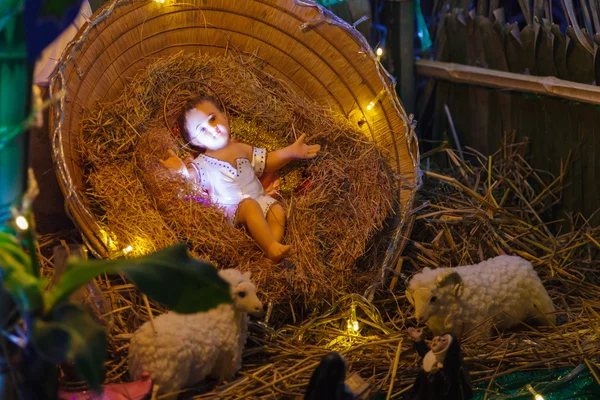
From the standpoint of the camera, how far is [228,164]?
3.04 m

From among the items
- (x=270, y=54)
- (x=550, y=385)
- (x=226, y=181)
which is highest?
(x=270, y=54)

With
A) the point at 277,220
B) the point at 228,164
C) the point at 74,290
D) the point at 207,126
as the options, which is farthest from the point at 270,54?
the point at 74,290

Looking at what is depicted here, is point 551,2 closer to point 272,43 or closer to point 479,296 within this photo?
point 272,43

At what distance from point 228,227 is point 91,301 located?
2.40 ft

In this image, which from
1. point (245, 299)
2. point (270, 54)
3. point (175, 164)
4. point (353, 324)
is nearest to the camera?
point (245, 299)

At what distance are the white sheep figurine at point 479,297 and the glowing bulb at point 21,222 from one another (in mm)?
1325

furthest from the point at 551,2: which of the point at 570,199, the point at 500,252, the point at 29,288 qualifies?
the point at 29,288

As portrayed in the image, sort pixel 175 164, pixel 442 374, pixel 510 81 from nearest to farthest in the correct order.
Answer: pixel 442 374 < pixel 175 164 < pixel 510 81

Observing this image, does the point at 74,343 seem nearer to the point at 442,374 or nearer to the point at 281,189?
the point at 442,374

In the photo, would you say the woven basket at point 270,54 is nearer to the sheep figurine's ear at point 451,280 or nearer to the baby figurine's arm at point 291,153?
the baby figurine's arm at point 291,153

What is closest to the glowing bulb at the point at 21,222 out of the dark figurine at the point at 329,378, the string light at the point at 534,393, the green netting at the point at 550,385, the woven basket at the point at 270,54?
the dark figurine at the point at 329,378

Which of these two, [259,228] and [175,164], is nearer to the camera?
[259,228]

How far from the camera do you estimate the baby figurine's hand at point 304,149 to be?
301 cm

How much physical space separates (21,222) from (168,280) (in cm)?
39
